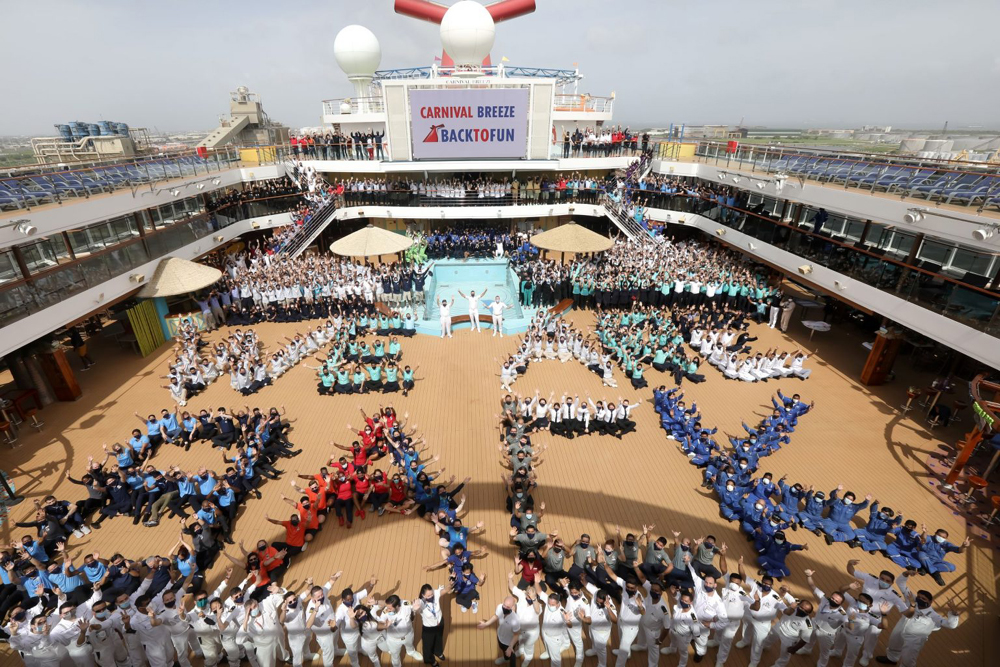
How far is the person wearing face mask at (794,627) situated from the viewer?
252 inches

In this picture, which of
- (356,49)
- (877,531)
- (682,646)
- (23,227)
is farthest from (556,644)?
(356,49)

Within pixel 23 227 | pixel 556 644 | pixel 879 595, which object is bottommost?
Result: pixel 556 644

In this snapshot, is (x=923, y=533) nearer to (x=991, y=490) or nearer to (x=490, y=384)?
(x=991, y=490)

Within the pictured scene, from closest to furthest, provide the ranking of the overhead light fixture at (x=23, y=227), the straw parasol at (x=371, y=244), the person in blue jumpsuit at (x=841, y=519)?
1. the person in blue jumpsuit at (x=841, y=519)
2. the overhead light fixture at (x=23, y=227)
3. the straw parasol at (x=371, y=244)

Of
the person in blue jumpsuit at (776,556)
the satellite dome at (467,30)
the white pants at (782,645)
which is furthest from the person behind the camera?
the satellite dome at (467,30)

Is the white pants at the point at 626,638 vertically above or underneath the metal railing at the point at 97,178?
underneath

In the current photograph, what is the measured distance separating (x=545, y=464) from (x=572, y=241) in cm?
1193

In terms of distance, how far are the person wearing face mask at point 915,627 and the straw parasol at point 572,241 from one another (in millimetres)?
15365

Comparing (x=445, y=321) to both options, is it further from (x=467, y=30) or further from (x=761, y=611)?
(x=467, y=30)

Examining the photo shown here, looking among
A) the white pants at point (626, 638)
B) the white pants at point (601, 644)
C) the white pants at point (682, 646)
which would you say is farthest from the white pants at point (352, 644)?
the white pants at point (682, 646)

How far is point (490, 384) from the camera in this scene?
14961 millimetres

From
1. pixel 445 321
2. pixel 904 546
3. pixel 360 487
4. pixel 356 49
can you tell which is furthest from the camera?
pixel 356 49

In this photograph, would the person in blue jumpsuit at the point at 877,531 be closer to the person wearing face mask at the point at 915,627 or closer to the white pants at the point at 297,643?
the person wearing face mask at the point at 915,627

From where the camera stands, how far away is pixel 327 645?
21.7 ft
